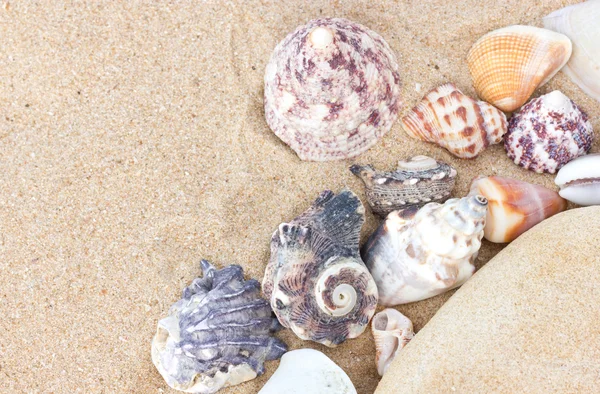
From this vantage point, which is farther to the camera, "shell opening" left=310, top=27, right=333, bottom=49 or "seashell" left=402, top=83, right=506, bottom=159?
"seashell" left=402, top=83, right=506, bottom=159

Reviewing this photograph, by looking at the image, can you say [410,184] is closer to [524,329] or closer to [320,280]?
[320,280]

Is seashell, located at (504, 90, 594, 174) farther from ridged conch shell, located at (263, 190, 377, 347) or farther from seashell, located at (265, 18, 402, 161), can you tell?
ridged conch shell, located at (263, 190, 377, 347)

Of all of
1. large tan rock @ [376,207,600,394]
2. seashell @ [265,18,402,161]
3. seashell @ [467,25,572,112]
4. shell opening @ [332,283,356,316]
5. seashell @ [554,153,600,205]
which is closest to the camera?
large tan rock @ [376,207,600,394]

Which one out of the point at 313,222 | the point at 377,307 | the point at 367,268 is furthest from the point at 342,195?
the point at 377,307

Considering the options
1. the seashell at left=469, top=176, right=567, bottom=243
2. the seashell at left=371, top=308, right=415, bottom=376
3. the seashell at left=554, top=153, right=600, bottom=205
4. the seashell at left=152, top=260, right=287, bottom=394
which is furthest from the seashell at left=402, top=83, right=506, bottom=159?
the seashell at left=152, top=260, right=287, bottom=394

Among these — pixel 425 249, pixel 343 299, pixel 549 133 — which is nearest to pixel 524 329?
pixel 425 249

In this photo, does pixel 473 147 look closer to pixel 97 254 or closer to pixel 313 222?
pixel 313 222
